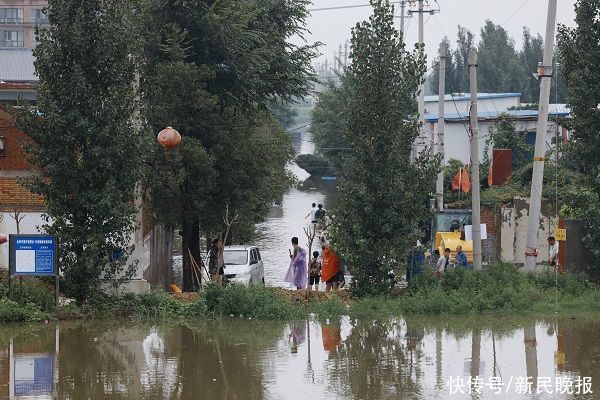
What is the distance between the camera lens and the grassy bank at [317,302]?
20.6 metres

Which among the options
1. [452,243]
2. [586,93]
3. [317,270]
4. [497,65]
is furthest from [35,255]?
[497,65]

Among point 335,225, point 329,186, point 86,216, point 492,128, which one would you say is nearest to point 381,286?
point 335,225

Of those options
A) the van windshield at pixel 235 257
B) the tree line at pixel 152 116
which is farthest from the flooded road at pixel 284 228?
the van windshield at pixel 235 257

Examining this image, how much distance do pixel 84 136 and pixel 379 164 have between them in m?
6.67

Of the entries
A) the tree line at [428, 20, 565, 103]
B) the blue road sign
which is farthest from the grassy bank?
the tree line at [428, 20, 565, 103]

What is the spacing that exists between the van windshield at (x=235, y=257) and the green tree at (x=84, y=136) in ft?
31.4

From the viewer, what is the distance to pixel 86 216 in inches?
833

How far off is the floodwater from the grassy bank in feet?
1.49

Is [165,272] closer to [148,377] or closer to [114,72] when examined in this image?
[114,72]

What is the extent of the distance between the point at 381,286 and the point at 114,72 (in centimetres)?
749

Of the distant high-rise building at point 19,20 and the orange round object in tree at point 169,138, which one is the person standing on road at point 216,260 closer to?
the orange round object in tree at point 169,138

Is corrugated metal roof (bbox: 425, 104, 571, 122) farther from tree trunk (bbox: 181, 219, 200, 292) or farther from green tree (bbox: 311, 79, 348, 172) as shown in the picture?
green tree (bbox: 311, 79, 348, 172)

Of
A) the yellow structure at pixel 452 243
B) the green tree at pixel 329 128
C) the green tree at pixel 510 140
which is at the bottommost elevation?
the yellow structure at pixel 452 243

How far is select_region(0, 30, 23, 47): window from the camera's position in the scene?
106938 mm
